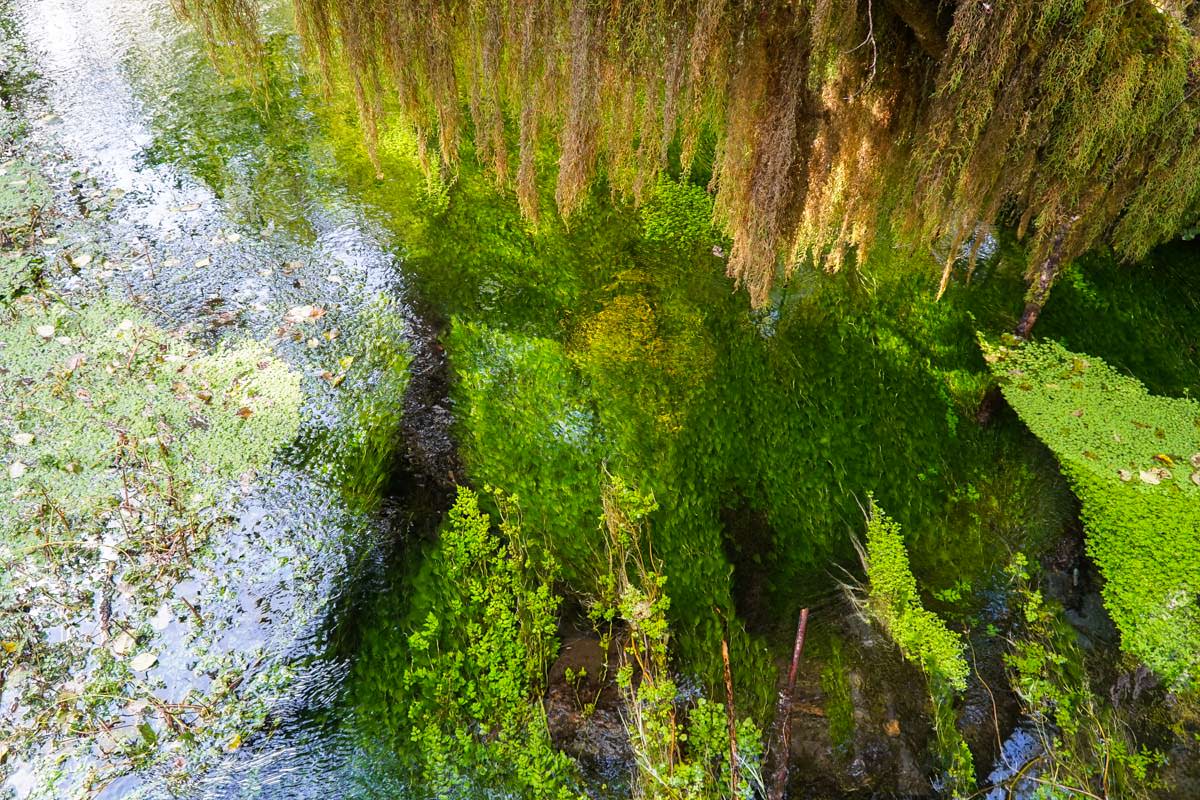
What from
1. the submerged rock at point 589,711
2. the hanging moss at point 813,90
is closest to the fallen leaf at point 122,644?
the submerged rock at point 589,711

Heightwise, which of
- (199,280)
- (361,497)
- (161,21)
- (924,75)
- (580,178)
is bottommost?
(361,497)

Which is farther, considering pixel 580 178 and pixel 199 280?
pixel 199 280

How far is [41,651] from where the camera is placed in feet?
8.32

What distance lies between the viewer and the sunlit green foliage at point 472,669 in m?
2.46

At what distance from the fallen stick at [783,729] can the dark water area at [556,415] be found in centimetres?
6

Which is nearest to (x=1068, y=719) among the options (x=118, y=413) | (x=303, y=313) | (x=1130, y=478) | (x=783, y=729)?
(x=783, y=729)

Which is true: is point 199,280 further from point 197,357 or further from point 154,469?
point 154,469

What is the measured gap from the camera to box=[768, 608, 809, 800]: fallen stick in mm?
2426

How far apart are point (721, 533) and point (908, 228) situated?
148cm

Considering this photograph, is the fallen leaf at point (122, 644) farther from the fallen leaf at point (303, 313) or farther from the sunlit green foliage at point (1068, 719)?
the sunlit green foliage at point (1068, 719)

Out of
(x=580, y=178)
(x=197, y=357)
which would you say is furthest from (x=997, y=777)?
(x=197, y=357)

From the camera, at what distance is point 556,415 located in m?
3.34

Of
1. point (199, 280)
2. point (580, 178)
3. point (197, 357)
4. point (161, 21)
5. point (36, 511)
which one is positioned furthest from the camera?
point (161, 21)

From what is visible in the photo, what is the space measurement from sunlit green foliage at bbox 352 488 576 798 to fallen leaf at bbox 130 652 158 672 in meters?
0.73
